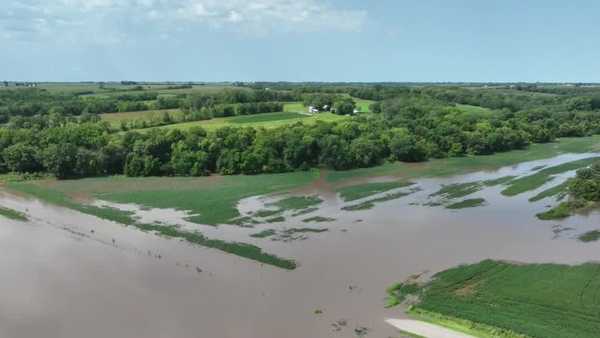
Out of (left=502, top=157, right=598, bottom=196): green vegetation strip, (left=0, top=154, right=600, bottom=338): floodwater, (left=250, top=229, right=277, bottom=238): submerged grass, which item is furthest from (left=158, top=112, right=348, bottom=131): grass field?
(left=250, top=229, right=277, bottom=238): submerged grass

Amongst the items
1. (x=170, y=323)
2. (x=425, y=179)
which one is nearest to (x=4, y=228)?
(x=170, y=323)

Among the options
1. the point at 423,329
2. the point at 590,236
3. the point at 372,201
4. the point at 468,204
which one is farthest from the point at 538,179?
the point at 423,329

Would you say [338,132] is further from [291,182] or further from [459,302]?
[459,302]

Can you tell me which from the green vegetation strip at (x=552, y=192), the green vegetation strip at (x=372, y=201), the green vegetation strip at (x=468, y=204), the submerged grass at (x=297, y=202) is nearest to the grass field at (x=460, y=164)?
the green vegetation strip at (x=372, y=201)

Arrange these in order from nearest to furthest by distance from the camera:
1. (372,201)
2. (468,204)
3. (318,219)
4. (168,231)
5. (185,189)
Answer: (168,231) → (318,219) → (468,204) → (372,201) → (185,189)

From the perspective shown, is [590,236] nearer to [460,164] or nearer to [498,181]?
[498,181]

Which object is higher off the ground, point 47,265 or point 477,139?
point 477,139
